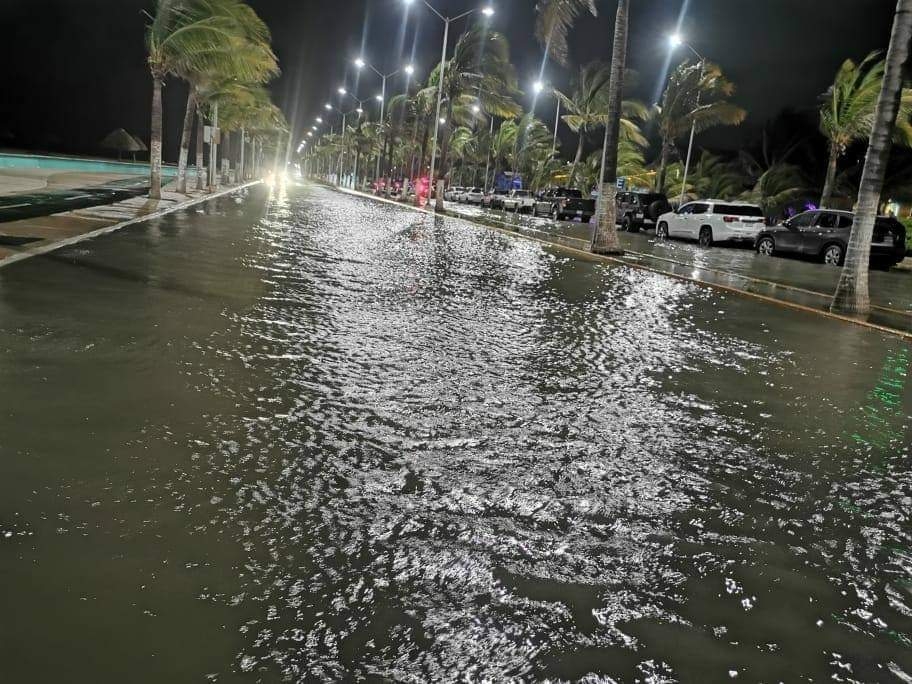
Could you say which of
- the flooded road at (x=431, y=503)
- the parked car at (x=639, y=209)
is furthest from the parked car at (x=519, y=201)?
the flooded road at (x=431, y=503)

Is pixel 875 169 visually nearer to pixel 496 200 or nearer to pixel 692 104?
pixel 692 104

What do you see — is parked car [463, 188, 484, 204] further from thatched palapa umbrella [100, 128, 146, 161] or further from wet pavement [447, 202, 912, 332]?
wet pavement [447, 202, 912, 332]

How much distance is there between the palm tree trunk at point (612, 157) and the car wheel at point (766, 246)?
913cm

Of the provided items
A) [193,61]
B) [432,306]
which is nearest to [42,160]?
[193,61]

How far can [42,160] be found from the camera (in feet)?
216

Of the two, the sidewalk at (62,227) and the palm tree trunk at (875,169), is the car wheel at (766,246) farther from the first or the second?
the sidewalk at (62,227)

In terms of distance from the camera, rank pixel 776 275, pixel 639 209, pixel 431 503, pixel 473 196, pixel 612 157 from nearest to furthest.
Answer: pixel 431 503 → pixel 776 275 → pixel 612 157 → pixel 639 209 → pixel 473 196

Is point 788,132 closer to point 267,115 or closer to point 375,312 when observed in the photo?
point 267,115

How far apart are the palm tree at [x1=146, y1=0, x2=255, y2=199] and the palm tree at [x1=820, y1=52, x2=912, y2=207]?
25.6 m

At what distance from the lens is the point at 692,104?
4722 cm

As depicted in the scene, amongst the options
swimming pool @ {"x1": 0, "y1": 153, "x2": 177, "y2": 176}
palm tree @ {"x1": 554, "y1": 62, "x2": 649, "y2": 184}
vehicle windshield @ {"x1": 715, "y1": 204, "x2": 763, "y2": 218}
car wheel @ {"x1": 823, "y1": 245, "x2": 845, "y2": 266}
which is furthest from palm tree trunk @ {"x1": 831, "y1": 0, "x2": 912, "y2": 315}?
swimming pool @ {"x1": 0, "y1": 153, "x2": 177, "y2": 176}

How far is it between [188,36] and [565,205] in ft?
82.7

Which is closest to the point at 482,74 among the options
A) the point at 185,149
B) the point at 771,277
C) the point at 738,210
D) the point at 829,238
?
the point at 185,149

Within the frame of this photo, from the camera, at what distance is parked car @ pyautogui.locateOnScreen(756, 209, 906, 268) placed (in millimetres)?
24531
